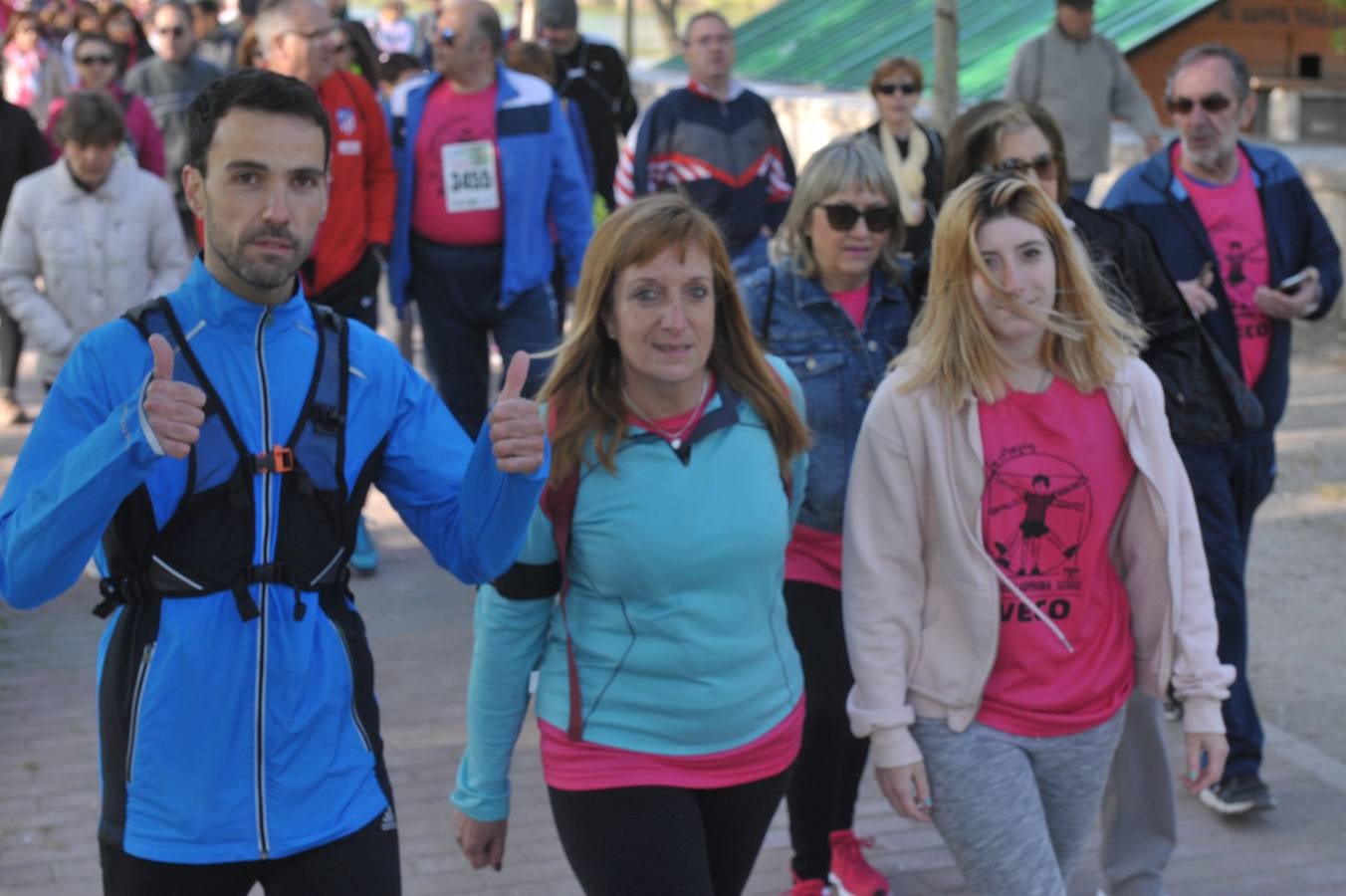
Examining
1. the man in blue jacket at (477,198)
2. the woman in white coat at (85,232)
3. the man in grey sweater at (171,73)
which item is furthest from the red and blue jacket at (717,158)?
the man in grey sweater at (171,73)

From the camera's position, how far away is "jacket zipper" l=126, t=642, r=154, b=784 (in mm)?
2926

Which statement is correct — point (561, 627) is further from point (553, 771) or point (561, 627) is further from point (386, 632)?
point (386, 632)

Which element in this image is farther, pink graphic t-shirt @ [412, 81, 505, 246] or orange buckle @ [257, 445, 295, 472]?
pink graphic t-shirt @ [412, 81, 505, 246]

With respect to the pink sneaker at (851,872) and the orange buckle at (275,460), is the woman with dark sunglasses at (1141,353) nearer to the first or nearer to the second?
the pink sneaker at (851,872)

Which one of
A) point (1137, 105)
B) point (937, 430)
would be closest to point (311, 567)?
point (937, 430)

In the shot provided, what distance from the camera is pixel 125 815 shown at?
2969 mm

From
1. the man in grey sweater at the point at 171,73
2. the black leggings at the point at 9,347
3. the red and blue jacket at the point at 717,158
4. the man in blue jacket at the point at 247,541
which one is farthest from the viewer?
the man in grey sweater at the point at 171,73

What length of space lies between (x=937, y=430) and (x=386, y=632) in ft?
13.6

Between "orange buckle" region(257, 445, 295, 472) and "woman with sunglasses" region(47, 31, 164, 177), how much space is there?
22.9 feet

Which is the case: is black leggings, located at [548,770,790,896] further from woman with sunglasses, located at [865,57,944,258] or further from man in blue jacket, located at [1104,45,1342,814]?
woman with sunglasses, located at [865,57,944,258]

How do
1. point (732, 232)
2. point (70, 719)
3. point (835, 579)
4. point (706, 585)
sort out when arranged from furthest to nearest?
point (732, 232) → point (70, 719) → point (835, 579) → point (706, 585)

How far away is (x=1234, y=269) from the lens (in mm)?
5719

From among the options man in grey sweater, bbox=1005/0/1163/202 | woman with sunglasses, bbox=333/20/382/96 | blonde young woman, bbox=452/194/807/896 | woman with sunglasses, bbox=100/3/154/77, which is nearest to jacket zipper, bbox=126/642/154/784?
blonde young woman, bbox=452/194/807/896

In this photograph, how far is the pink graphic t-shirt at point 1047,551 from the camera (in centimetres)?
369
